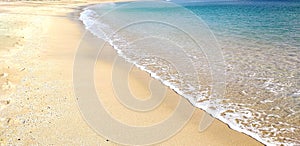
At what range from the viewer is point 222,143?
198 inches

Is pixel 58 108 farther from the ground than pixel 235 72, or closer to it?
closer to it

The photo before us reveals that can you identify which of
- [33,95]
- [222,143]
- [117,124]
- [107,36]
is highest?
[222,143]

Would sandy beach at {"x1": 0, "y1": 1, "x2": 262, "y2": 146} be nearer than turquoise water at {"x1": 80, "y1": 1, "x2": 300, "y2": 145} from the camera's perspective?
Yes

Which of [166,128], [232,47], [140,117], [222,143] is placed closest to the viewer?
[222,143]

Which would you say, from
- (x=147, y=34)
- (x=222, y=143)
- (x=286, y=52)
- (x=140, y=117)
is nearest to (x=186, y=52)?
(x=286, y=52)

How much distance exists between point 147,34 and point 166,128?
36.8ft

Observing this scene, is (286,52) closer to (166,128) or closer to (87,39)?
(166,128)

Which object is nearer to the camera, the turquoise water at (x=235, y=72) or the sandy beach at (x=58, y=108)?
the sandy beach at (x=58, y=108)

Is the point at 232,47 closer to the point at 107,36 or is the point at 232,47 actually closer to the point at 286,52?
the point at 286,52

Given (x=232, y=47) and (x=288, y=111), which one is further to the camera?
(x=232, y=47)

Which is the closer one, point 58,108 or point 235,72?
point 58,108

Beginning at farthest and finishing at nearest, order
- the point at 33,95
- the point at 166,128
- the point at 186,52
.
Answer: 1. the point at 186,52
2. the point at 33,95
3. the point at 166,128

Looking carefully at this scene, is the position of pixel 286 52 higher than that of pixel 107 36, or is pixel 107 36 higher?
pixel 286 52

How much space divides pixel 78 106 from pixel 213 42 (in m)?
9.20
